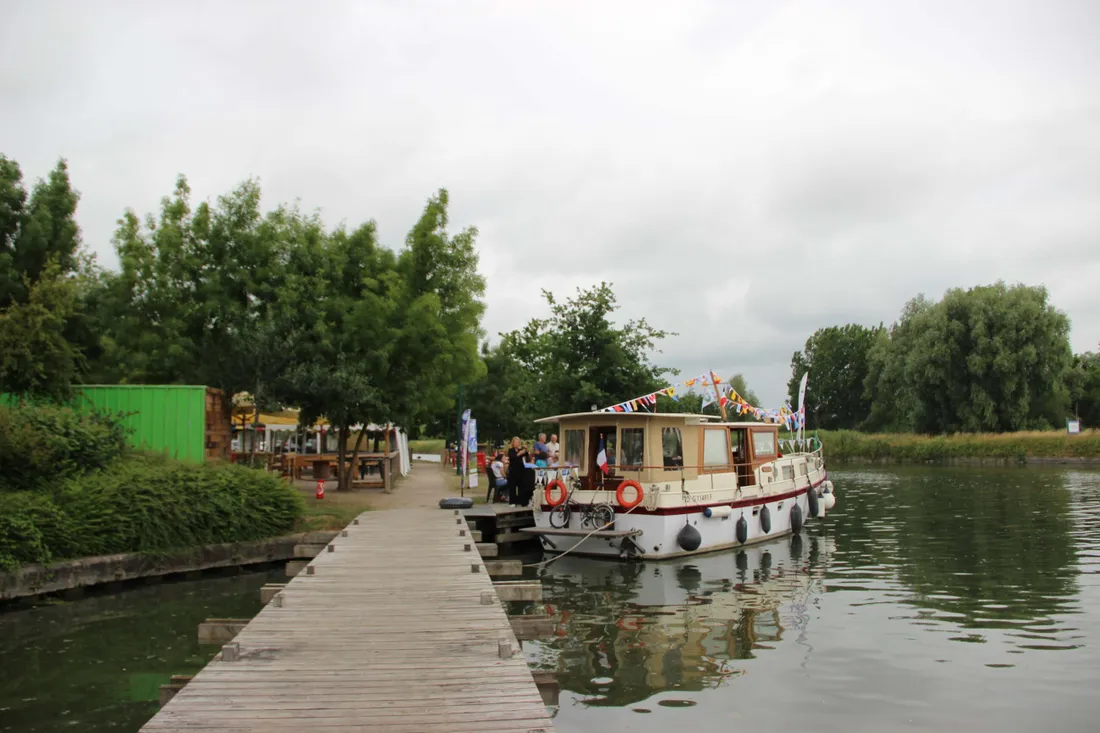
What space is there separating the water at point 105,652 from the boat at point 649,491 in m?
6.79

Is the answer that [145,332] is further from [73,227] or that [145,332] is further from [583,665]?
[583,665]

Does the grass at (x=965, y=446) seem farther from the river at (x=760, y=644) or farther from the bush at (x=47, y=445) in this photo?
the bush at (x=47, y=445)

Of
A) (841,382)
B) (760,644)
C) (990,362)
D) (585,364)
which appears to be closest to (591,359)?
(585,364)

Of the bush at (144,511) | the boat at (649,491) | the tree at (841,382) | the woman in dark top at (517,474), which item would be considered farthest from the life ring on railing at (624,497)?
the tree at (841,382)

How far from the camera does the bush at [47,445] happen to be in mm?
14672

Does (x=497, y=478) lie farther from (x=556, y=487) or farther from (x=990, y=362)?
(x=990, y=362)

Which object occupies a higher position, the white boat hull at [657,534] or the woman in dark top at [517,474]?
the woman in dark top at [517,474]

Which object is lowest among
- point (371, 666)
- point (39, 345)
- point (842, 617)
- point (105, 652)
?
point (842, 617)

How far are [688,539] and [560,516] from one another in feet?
9.13

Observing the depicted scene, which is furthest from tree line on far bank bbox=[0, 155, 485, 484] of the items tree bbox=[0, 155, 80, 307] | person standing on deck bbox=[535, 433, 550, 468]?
person standing on deck bbox=[535, 433, 550, 468]

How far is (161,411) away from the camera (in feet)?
61.5

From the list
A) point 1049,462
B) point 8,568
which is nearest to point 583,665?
point 8,568

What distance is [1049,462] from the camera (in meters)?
52.6

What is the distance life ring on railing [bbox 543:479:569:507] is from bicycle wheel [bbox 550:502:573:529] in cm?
9
